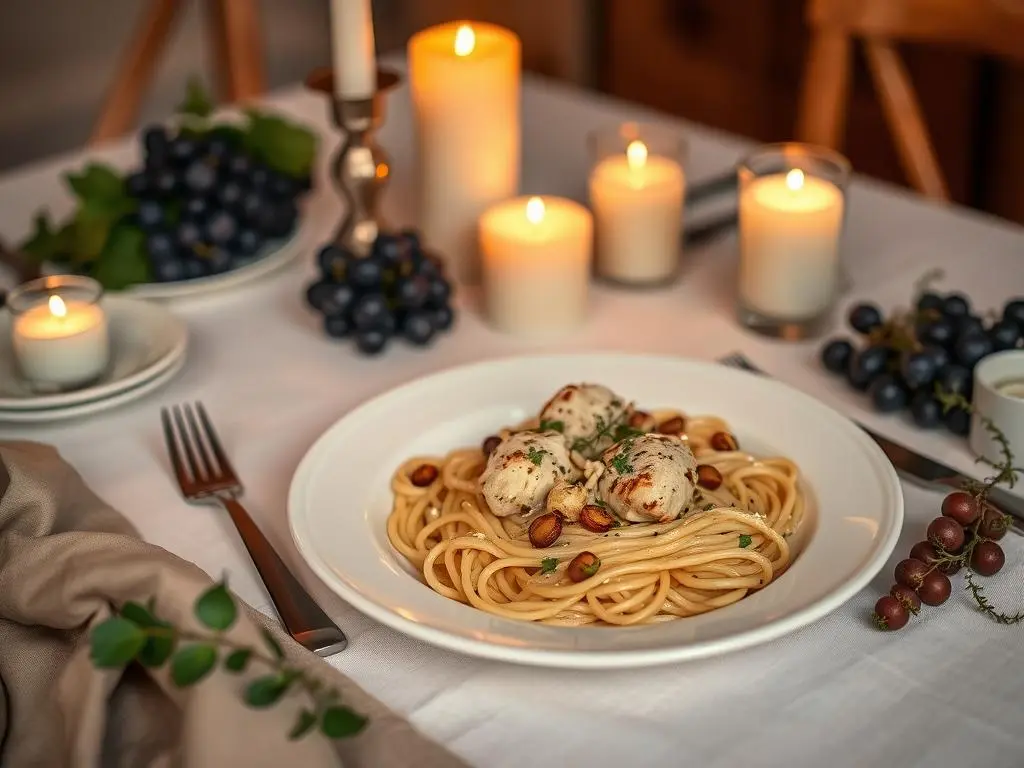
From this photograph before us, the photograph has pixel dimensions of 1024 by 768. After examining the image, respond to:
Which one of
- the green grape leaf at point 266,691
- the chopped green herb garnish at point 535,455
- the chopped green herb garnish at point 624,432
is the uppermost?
the green grape leaf at point 266,691

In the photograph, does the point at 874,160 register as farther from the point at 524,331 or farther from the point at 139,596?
the point at 139,596

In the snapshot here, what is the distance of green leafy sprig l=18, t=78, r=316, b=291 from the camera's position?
148 cm

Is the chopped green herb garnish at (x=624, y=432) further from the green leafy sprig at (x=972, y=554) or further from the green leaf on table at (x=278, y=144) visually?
the green leaf on table at (x=278, y=144)

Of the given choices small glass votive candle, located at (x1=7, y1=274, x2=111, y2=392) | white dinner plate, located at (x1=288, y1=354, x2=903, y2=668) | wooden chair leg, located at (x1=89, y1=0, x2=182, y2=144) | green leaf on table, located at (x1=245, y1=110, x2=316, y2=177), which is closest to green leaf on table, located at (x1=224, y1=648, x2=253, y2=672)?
white dinner plate, located at (x1=288, y1=354, x2=903, y2=668)

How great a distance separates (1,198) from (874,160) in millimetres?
2185

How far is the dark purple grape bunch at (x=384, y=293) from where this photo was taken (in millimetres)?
1350

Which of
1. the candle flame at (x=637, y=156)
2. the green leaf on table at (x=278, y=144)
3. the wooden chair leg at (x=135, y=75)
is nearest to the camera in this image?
the candle flame at (x=637, y=156)

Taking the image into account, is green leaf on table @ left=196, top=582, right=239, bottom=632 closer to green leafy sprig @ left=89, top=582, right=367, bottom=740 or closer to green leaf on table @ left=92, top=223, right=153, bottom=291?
green leafy sprig @ left=89, top=582, right=367, bottom=740

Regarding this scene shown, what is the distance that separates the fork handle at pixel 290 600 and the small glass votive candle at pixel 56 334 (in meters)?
0.32

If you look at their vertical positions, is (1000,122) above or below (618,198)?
below

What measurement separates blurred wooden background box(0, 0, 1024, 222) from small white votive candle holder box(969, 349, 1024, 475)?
6.40ft

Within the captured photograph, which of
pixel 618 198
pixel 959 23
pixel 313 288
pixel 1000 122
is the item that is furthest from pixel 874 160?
pixel 313 288

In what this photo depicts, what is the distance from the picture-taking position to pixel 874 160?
3.15m

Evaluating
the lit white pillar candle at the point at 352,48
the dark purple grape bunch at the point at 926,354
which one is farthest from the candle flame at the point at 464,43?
the dark purple grape bunch at the point at 926,354
